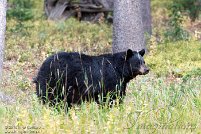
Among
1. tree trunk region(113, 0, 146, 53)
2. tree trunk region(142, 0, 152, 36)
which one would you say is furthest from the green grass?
tree trunk region(142, 0, 152, 36)

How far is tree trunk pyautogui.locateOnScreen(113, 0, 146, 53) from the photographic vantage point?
14414 mm

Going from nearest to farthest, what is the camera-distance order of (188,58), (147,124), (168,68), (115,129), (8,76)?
(115,129)
(147,124)
(8,76)
(168,68)
(188,58)

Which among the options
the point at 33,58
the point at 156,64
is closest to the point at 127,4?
the point at 156,64

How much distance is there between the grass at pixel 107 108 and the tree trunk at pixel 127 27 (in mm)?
578

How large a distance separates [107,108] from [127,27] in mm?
6600

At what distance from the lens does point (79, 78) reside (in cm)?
→ 928

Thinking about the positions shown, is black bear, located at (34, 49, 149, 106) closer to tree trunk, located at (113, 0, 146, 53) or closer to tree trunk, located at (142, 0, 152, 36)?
tree trunk, located at (113, 0, 146, 53)

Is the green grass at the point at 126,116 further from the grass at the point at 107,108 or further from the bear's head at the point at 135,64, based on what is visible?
the bear's head at the point at 135,64

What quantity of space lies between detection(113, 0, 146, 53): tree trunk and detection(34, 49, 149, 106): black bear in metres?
4.63

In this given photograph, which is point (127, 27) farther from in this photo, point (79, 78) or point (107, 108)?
point (107, 108)

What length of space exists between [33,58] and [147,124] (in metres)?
8.10

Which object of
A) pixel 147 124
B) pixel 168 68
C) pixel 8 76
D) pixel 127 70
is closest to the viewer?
pixel 147 124

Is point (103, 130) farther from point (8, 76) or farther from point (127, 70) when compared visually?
point (8, 76)

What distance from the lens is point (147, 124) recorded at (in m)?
7.23
